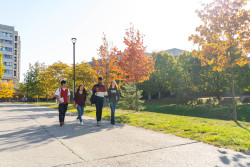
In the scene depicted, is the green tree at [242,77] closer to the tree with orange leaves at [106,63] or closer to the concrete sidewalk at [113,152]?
the tree with orange leaves at [106,63]

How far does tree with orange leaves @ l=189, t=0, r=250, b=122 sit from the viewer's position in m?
10.0

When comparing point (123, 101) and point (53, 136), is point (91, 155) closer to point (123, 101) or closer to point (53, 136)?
point (53, 136)

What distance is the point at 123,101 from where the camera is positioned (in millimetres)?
20188

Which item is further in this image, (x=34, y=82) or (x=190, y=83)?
(x=34, y=82)

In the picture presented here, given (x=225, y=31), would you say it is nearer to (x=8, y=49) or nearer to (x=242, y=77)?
(x=242, y=77)

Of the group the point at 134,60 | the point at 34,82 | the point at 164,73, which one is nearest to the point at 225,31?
the point at 134,60

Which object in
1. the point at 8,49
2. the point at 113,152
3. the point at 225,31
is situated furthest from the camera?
the point at 8,49

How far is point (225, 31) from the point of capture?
10.3 m

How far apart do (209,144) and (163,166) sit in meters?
2.09

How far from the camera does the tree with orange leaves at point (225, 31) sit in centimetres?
1004

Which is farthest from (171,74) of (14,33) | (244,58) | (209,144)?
(14,33)

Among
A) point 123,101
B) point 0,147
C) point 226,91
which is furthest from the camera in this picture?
point 226,91

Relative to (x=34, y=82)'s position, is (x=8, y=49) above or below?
above

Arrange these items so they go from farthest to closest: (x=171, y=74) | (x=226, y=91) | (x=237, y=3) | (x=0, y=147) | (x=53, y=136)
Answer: (x=171, y=74), (x=226, y=91), (x=237, y=3), (x=53, y=136), (x=0, y=147)
